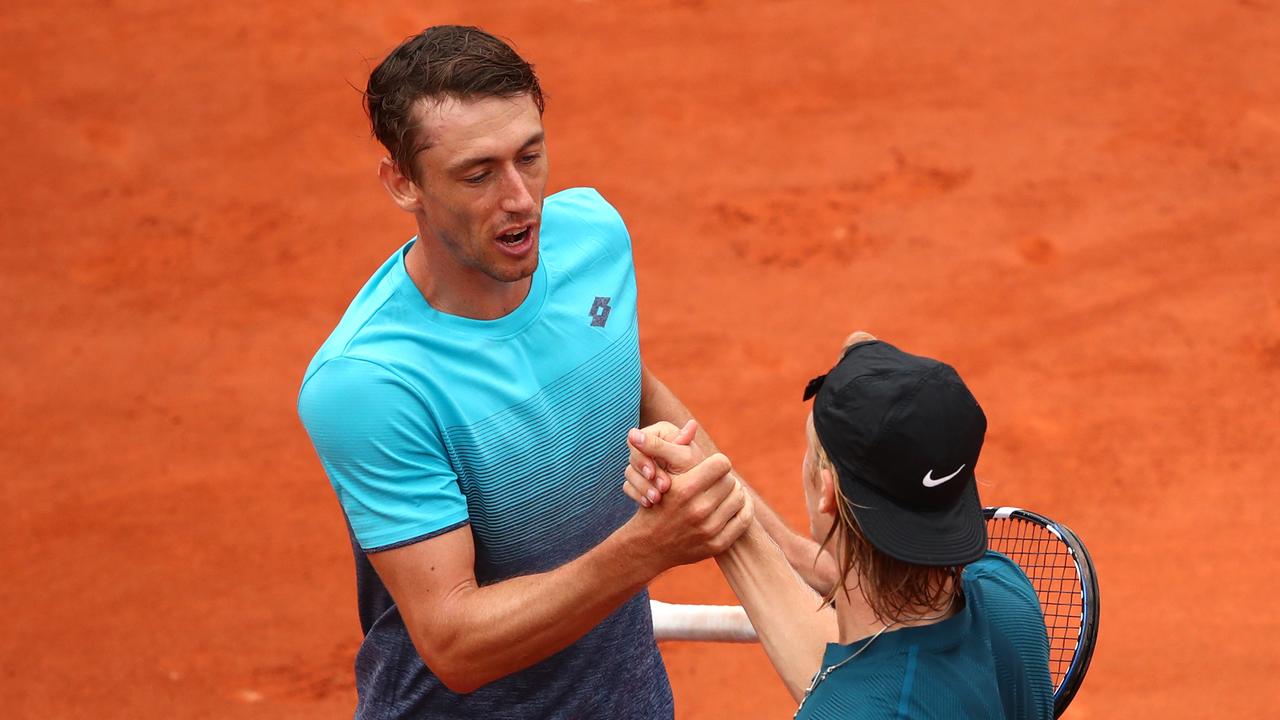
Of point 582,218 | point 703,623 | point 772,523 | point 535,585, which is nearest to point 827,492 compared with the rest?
point 535,585

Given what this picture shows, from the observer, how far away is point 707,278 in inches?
316

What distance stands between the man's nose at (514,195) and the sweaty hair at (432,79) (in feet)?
0.55

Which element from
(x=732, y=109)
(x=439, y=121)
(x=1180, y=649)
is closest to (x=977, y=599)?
(x=439, y=121)

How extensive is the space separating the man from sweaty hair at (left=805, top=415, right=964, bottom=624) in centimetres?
29

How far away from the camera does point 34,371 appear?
25.6ft

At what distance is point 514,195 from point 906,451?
0.99m

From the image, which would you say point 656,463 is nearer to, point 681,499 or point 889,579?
point 681,499

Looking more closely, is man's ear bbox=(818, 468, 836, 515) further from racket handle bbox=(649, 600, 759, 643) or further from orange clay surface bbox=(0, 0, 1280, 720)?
orange clay surface bbox=(0, 0, 1280, 720)

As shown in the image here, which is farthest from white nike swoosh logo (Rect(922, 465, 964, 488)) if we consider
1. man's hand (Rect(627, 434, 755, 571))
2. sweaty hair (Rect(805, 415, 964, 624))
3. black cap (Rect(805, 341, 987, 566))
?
man's hand (Rect(627, 434, 755, 571))

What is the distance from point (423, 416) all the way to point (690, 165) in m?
6.20

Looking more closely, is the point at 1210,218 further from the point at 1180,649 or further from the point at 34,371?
the point at 34,371

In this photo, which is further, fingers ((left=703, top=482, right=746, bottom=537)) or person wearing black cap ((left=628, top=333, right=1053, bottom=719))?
fingers ((left=703, top=482, right=746, bottom=537))

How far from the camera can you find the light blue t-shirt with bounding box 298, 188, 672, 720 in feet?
9.21

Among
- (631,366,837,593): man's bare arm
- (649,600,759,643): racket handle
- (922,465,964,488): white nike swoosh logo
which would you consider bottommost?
(649,600,759,643): racket handle
